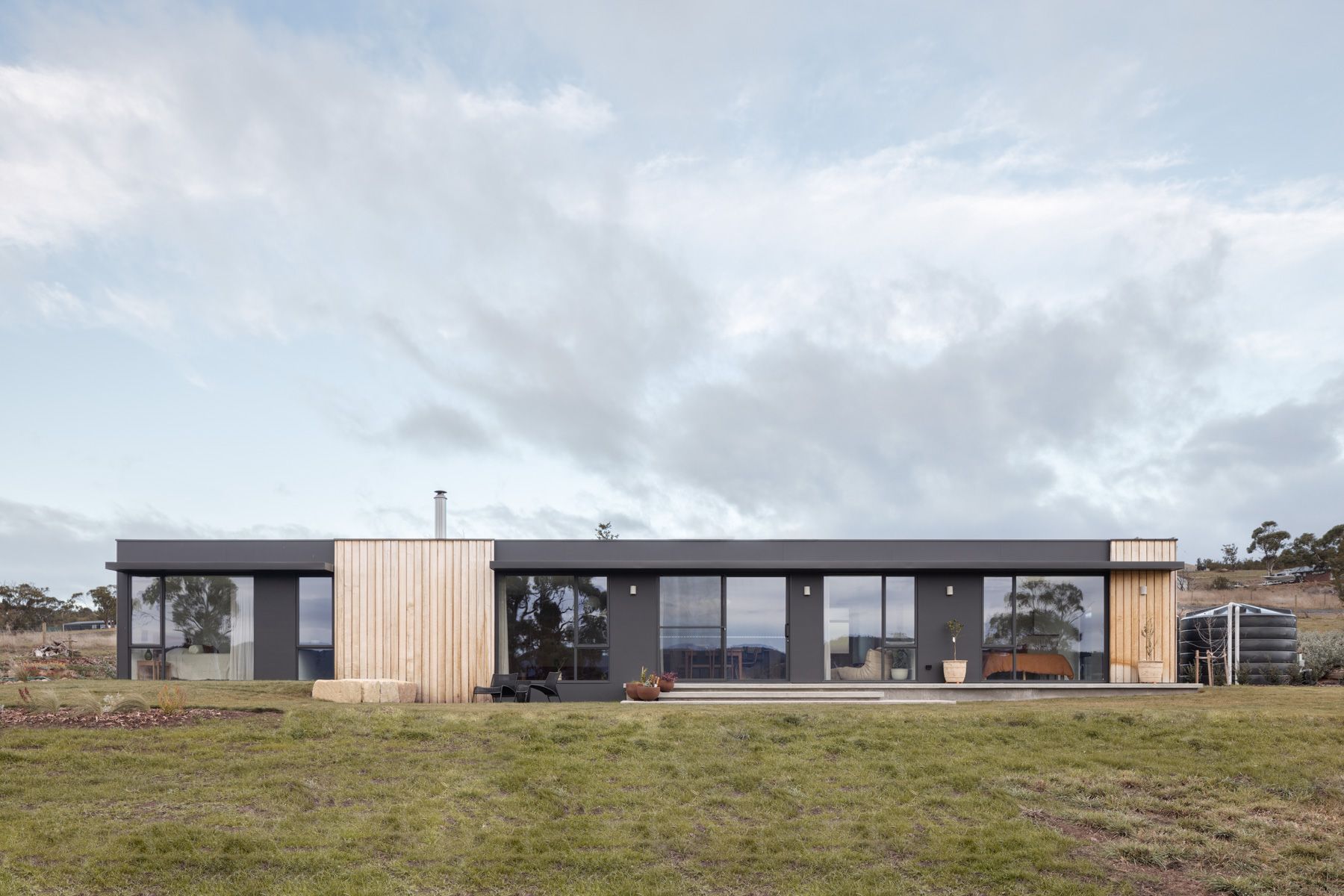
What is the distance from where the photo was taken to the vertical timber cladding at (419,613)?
1670cm

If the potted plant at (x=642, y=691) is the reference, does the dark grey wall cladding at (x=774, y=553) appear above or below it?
above

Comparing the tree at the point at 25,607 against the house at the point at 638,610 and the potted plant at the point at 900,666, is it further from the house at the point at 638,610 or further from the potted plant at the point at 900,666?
Result: the potted plant at the point at 900,666

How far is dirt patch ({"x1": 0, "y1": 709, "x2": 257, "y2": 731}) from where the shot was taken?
1010 cm

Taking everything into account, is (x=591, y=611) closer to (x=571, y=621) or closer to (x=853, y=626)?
(x=571, y=621)

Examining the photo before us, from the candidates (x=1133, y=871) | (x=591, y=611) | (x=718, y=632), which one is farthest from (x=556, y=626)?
(x=1133, y=871)

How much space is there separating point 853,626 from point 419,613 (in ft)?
25.9

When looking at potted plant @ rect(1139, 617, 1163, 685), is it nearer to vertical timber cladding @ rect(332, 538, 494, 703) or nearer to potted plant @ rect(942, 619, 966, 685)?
potted plant @ rect(942, 619, 966, 685)

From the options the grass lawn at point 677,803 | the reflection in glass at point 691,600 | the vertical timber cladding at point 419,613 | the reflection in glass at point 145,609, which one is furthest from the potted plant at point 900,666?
the reflection in glass at point 145,609

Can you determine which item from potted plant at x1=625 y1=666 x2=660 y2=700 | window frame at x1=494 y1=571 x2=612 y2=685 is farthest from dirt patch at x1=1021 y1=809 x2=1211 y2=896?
window frame at x1=494 y1=571 x2=612 y2=685

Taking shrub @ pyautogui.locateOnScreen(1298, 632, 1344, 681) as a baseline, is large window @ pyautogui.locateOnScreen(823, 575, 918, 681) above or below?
above

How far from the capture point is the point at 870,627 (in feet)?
57.2

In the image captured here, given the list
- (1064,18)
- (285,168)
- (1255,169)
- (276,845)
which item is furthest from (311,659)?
(1255,169)

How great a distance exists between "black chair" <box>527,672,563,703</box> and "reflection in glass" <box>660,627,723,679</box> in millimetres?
1932

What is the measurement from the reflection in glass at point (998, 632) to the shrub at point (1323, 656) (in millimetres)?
6354
